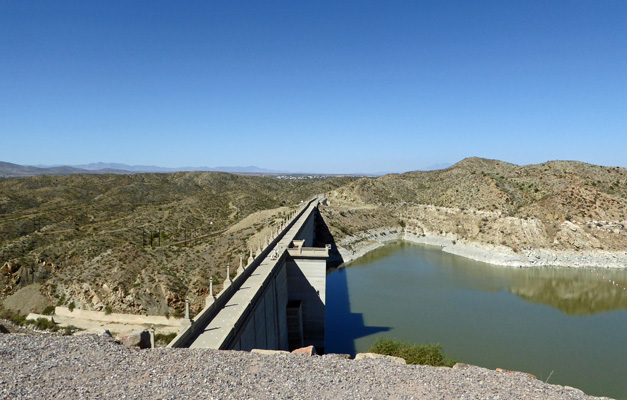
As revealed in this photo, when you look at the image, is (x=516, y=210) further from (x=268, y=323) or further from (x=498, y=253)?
(x=268, y=323)

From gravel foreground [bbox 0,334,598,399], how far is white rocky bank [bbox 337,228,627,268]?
5039cm

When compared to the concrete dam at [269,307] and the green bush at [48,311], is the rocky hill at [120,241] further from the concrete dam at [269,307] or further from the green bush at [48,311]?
the concrete dam at [269,307]

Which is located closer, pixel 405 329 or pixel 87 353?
pixel 87 353

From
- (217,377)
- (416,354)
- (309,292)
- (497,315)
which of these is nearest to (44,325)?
(309,292)

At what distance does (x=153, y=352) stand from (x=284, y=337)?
702 inches

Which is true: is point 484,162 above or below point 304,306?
above

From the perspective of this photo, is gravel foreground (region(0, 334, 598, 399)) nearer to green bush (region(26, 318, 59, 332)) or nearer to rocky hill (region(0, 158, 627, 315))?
rocky hill (region(0, 158, 627, 315))

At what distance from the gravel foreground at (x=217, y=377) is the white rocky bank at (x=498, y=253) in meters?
50.4

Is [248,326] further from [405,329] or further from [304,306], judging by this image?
[405,329]

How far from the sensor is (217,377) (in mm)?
9258

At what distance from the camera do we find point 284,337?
26953 mm

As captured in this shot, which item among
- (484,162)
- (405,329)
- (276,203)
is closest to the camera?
(405,329)

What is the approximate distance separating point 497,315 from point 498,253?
26812 mm

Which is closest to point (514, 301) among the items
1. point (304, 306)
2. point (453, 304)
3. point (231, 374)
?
point (453, 304)
